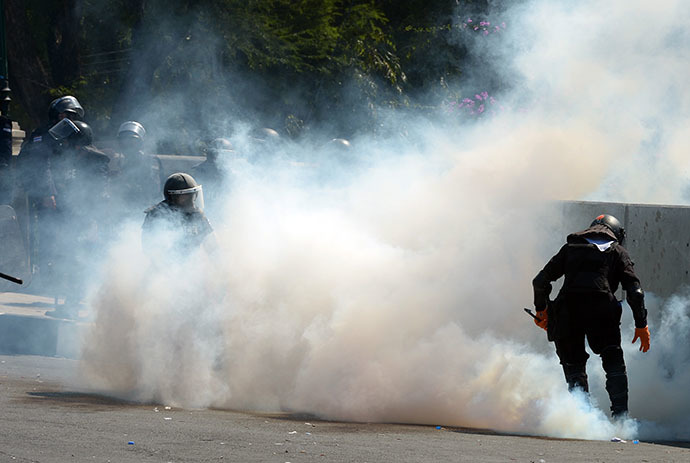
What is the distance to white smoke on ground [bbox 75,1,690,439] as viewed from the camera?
7.75 m

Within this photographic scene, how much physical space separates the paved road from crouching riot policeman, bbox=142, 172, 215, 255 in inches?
58.5

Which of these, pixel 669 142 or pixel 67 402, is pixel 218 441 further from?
pixel 669 142

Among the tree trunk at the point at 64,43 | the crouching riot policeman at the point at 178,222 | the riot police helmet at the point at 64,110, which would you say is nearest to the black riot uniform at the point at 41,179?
the riot police helmet at the point at 64,110

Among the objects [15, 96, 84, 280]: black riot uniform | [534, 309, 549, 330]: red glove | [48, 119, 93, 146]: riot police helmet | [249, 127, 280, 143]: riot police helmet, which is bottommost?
[534, 309, 549, 330]: red glove

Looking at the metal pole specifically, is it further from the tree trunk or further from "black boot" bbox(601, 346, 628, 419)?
"black boot" bbox(601, 346, 628, 419)

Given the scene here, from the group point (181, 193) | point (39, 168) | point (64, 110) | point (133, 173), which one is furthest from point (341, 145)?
point (181, 193)

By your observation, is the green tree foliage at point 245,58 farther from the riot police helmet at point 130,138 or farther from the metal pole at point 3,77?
the riot police helmet at point 130,138

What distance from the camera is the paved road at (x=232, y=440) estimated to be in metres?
5.95

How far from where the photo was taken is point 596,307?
24.5 ft

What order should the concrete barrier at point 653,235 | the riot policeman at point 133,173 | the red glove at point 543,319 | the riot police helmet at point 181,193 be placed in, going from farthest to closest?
the riot policeman at point 133,173, the riot police helmet at point 181,193, the concrete barrier at point 653,235, the red glove at point 543,319

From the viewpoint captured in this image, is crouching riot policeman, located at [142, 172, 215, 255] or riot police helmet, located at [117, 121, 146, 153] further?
riot police helmet, located at [117, 121, 146, 153]

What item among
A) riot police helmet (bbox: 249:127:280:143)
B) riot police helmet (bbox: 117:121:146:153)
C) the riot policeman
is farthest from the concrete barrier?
riot police helmet (bbox: 117:121:146:153)

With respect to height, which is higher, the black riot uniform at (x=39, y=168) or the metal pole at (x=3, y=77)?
the metal pole at (x=3, y=77)

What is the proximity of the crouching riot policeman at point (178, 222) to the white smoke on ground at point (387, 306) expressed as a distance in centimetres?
16
